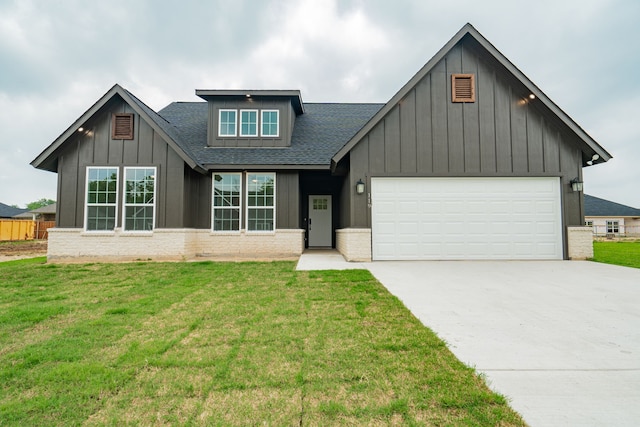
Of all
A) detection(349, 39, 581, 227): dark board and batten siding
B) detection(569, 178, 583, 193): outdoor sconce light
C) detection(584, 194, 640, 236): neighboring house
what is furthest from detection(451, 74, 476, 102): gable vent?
detection(584, 194, 640, 236): neighboring house

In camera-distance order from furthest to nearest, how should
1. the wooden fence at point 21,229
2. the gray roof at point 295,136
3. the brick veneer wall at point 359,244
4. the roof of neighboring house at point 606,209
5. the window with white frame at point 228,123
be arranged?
the roof of neighboring house at point 606,209 < the wooden fence at point 21,229 < the window with white frame at point 228,123 < the gray roof at point 295,136 < the brick veneer wall at point 359,244

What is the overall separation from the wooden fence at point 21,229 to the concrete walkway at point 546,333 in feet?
82.3

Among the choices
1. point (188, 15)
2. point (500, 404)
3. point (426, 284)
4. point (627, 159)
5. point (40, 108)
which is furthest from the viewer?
point (627, 159)

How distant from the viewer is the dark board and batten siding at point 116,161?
30.6 ft

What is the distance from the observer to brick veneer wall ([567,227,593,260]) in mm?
8594

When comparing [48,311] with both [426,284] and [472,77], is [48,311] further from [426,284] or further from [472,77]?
[472,77]

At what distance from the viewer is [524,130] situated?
882 cm

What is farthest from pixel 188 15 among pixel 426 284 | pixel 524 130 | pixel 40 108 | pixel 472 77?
pixel 40 108

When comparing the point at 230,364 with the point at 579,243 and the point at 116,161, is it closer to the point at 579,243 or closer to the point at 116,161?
the point at 116,161

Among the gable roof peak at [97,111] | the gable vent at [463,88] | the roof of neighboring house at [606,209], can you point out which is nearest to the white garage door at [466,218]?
the gable vent at [463,88]

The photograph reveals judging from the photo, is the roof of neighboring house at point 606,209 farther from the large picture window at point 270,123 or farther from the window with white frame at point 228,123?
the window with white frame at point 228,123

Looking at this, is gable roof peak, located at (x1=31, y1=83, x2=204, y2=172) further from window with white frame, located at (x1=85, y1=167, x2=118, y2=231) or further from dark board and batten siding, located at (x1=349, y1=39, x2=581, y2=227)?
dark board and batten siding, located at (x1=349, y1=39, x2=581, y2=227)

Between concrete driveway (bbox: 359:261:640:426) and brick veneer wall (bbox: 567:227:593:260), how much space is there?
2.16m

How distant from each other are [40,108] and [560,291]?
154 feet
